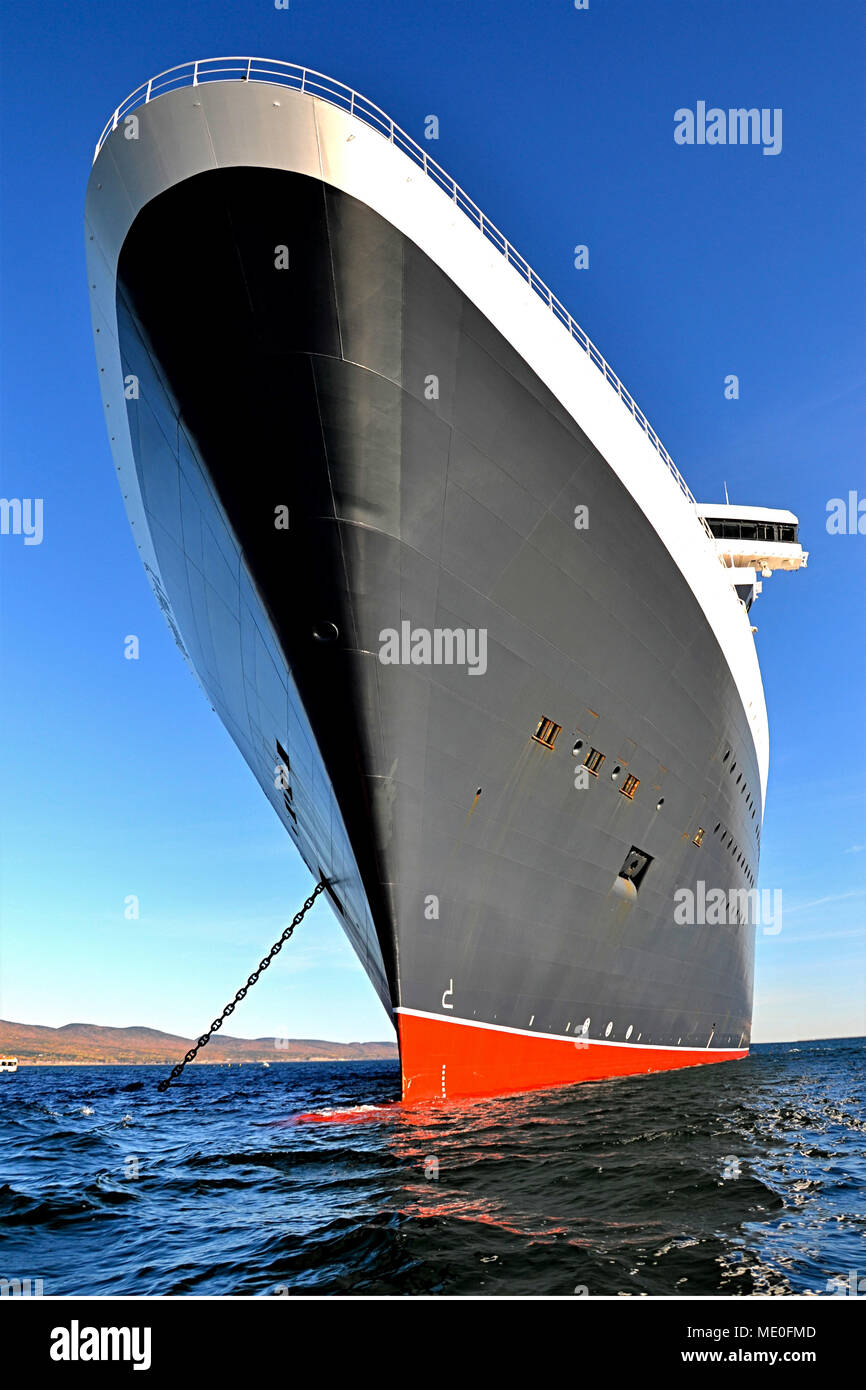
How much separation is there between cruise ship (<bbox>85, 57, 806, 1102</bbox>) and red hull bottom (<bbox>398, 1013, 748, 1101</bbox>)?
39 millimetres

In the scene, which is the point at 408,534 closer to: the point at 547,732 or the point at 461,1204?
the point at 547,732

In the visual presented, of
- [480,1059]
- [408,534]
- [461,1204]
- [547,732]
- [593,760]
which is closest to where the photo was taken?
[461,1204]

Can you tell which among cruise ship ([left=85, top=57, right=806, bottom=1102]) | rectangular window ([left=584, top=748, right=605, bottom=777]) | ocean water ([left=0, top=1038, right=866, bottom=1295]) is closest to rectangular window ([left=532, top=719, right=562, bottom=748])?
cruise ship ([left=85, top=57, right=806, bottom=1102])

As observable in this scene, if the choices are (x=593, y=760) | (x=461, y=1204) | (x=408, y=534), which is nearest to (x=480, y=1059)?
(x=593, y=760)

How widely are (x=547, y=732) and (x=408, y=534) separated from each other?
10.0 ft

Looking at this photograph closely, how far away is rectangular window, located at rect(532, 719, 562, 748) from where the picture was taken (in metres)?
9.56

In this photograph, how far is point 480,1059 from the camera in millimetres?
9258

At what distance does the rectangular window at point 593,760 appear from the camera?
405 inches

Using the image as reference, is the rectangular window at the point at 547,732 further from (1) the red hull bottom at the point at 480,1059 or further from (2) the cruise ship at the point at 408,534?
(1) the red hull bottom at the point at 480,1059

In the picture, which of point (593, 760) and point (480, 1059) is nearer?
point (480, 1059)

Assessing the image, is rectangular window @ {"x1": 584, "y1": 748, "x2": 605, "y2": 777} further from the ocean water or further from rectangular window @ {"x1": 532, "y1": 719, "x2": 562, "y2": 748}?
the ocean water

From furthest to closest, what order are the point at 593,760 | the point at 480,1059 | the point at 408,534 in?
the point at 593,760
the point at 480,1059
the point at 408,534

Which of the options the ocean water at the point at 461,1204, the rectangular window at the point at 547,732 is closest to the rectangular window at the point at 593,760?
the rectangular window at the point at 547,732
